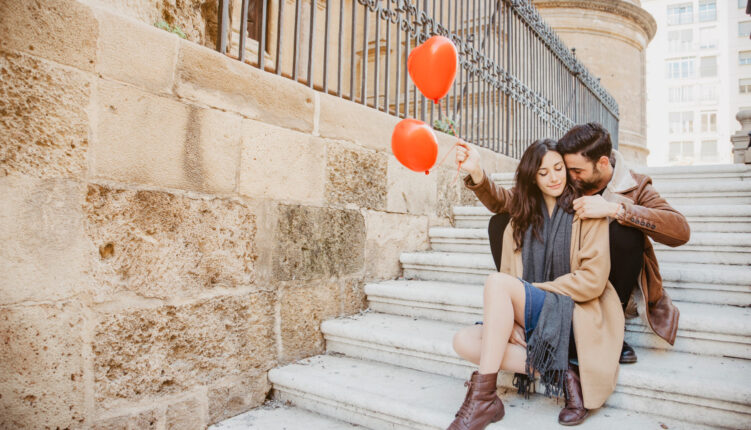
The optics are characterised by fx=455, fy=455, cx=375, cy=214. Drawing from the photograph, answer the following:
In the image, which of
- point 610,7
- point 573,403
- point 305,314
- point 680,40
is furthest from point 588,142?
point 680,40

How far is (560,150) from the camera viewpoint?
2256mm

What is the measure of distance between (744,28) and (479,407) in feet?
154

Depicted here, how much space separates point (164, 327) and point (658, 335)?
222 centimetres

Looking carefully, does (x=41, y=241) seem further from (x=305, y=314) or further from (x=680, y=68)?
(x=680, y=68)

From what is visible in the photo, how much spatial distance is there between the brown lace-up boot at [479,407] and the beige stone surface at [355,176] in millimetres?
1383

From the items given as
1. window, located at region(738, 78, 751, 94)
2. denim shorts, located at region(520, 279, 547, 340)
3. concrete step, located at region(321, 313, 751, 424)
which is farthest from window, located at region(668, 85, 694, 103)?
denim shorts, located at region(520, 279, 547, 340)

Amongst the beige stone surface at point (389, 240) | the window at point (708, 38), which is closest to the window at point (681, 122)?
the window at point (708, 38)

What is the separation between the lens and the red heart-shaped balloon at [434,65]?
2.17 metres

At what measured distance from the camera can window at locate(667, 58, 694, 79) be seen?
3966cm

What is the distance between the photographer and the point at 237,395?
2227 mm

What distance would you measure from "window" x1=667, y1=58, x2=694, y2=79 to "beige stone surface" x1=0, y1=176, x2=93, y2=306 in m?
48.7

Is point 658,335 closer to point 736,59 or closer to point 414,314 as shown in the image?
point 414,314

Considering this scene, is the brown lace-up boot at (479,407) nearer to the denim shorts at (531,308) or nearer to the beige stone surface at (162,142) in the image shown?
the denim shorts at (531,308)

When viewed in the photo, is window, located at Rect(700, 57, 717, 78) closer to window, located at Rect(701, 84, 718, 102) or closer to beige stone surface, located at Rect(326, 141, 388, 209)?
window, located at Rect(701, 84, 718, 102)
